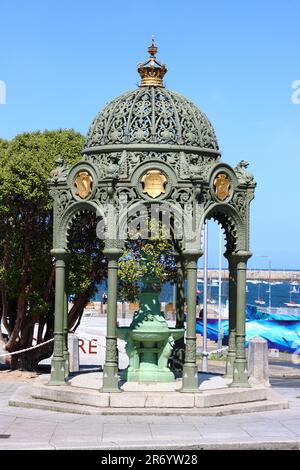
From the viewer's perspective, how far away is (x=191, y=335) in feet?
63.0

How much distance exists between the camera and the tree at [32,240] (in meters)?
26.7

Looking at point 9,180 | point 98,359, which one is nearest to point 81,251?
point 9,180

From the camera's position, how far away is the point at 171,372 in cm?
2061

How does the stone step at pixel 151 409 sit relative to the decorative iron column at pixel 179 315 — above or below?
below

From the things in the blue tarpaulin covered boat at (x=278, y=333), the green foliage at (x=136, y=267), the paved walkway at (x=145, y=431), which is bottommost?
the paved walkway at (x=145, y=431)

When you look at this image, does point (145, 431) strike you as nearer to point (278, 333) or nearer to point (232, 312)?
point (232, 312)

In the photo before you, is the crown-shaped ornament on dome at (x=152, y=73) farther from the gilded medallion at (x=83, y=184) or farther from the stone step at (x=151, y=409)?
the stone step at (x=151, y=409)

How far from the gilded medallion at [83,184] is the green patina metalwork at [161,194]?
44mm

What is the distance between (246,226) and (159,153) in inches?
98.8

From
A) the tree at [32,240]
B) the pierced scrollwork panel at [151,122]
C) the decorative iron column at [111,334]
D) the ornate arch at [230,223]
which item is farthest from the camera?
the tree at [32,240]

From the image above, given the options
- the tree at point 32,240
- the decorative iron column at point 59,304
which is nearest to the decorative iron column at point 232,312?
the decorative iron column at point 59,304

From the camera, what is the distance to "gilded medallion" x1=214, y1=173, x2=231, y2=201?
20.1 metres

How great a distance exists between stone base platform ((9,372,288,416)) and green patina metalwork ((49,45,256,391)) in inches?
15.3
